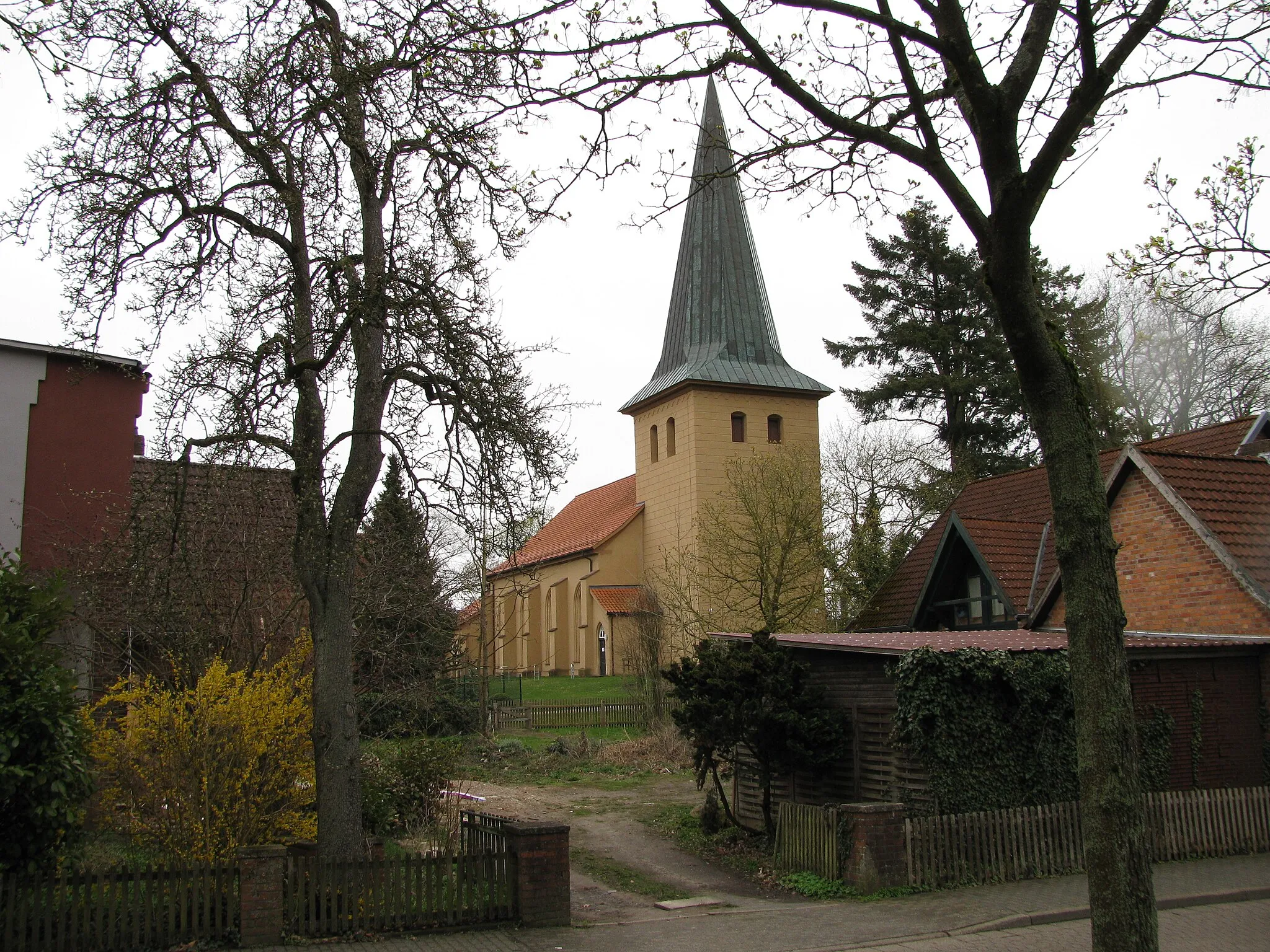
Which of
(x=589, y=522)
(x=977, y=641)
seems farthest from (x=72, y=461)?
(x=589, y=522)

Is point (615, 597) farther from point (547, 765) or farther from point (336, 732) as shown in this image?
point (336, 732)

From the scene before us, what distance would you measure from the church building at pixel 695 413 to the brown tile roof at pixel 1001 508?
68.0ft

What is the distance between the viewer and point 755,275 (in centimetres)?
5053

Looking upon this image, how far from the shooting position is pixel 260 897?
9.66 m

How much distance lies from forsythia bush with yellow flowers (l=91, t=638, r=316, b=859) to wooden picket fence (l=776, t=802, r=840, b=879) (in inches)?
239

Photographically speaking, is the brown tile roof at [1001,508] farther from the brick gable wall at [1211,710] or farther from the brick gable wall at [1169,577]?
the brick gable wall at [1211,710]

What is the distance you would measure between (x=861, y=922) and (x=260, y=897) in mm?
5946

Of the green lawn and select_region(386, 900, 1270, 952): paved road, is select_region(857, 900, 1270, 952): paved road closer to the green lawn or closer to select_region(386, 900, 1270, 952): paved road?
select_region(386, 900, 1270, 952): paved road

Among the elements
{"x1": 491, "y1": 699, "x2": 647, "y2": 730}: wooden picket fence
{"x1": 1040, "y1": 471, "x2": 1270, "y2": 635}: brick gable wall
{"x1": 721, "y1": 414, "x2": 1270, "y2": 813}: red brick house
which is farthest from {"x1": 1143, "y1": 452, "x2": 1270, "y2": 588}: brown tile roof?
{"x1": 491, "y1": 699, "x2": 647, "y2": 730}: wooden picket fence

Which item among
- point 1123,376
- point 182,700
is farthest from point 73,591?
point 1123,376

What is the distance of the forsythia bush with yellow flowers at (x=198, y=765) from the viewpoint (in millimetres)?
10953

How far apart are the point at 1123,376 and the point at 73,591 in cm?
3223

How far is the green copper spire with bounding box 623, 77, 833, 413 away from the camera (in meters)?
49.7

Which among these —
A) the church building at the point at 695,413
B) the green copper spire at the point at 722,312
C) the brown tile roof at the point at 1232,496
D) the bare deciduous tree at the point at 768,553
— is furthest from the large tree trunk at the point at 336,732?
the green copper spire at the point at 722,312
